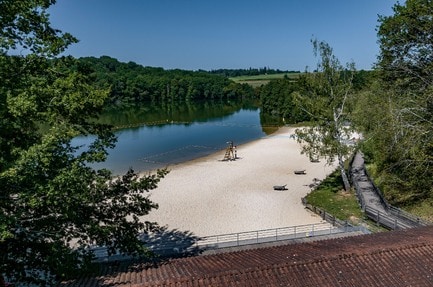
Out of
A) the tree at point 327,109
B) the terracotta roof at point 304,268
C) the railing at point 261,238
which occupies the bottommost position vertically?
the railing at point 261,238

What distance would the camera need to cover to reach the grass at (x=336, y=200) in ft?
75.4

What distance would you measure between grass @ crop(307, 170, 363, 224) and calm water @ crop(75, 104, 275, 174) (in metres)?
18.8

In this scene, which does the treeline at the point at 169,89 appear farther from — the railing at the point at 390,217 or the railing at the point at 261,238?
the railing at the point at 390,217

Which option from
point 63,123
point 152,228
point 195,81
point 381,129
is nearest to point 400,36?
point 381,129

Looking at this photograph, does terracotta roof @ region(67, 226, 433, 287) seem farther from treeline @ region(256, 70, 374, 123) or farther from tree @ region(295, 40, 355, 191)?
treeline @ region(256, 70, 374, 123)

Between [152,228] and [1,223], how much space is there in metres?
4.78

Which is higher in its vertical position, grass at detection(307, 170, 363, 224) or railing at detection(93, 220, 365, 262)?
railing at detection(93, 220, 365, 262)

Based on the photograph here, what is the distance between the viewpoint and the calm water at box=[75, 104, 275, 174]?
4581 cm

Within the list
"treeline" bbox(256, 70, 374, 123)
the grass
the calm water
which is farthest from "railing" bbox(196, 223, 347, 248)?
"treeline" bbox(256, 70, 374, 123)

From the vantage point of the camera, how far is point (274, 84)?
94000 millimetres

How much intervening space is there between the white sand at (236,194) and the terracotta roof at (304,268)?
30.0 feet

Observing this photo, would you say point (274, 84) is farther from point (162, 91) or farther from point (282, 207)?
point (282, 207)

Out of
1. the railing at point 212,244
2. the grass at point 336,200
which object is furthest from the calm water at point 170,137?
the railing at point 212,244

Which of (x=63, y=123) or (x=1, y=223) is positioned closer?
(x=1, y=223)
